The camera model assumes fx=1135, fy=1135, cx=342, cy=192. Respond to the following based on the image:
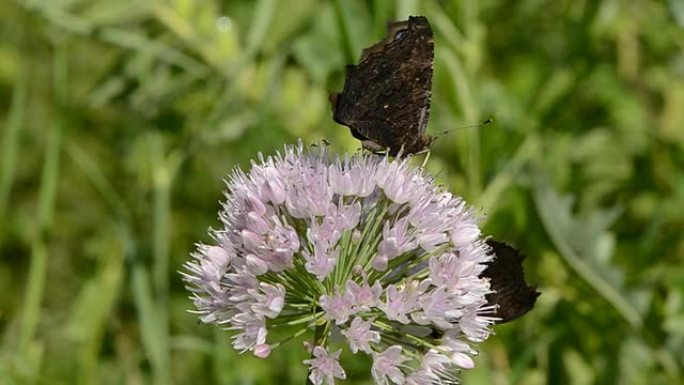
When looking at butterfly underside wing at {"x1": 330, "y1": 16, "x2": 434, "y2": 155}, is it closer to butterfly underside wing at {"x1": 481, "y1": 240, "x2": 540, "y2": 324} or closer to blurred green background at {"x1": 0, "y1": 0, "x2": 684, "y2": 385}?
butterfly underside wing at {"x1": 481, "y1": 240, "x2": 540, "y2": 324}

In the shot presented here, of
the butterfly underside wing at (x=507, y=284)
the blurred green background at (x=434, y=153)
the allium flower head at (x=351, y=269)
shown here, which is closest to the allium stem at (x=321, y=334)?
the allium flower head at (x=351, y=269)

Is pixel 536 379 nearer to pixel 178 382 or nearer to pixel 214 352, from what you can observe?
pixel 214 352

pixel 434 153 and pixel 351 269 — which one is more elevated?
pixel 434 153

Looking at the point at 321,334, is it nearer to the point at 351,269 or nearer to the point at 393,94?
the point at 351,269

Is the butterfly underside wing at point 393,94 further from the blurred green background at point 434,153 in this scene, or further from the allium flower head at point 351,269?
the blurred green background at point 434,153

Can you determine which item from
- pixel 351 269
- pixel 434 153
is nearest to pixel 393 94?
pixel 351 269

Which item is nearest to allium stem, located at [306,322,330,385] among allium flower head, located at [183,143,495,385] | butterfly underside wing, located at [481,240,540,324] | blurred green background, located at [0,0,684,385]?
allium flower head, located at [183,143,495,385]
